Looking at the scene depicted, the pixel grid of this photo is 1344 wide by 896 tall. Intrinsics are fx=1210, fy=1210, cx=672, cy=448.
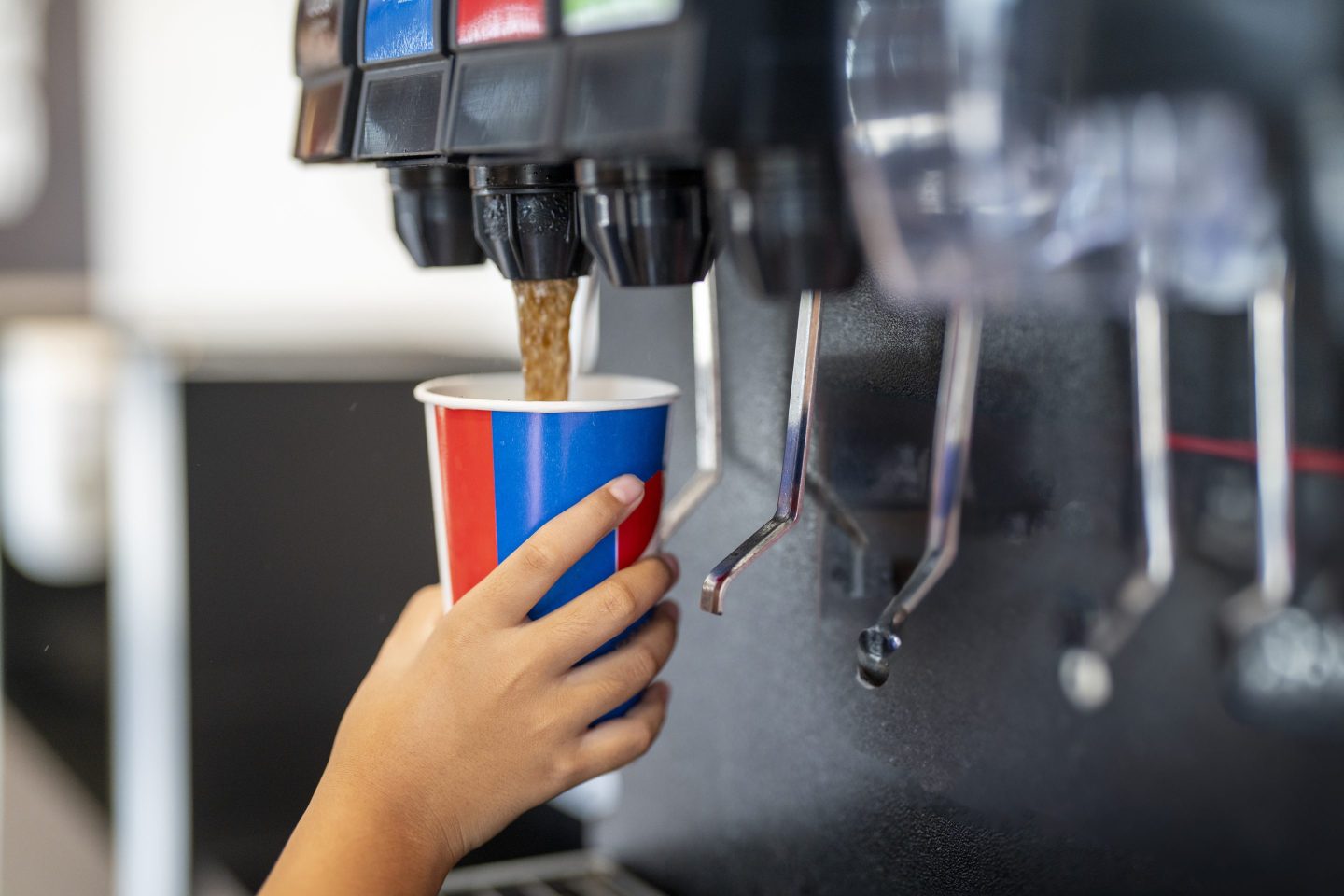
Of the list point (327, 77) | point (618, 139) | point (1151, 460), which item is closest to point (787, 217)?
point (618, 139)

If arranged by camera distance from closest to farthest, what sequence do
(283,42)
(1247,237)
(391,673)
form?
1. (1247,237)
2. (391,673)
3. (283,42)

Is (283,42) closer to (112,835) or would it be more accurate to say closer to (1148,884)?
(112,835)

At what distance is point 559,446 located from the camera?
0.56 meters

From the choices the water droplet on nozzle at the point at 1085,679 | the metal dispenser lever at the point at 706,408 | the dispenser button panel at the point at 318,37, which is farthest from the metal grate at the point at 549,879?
the dispenser button panel at the point at 318,37

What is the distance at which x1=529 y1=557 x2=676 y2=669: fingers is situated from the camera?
1.82ft

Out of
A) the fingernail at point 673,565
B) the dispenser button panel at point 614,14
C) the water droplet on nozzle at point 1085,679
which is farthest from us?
the fingernail at point 673,565

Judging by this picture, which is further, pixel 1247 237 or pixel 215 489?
pixel 215 489

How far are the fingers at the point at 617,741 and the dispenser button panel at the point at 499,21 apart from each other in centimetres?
32

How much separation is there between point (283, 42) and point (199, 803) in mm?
822

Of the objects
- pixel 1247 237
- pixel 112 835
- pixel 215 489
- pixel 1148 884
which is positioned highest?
pixel 1247 237

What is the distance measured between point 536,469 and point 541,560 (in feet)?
0.15

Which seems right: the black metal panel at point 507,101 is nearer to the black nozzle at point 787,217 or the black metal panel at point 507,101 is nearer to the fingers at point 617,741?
the black nozzle at point 787,217

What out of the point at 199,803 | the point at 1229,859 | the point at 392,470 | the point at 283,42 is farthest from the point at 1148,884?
the point at 283,42

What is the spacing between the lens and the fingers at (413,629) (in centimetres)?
69
